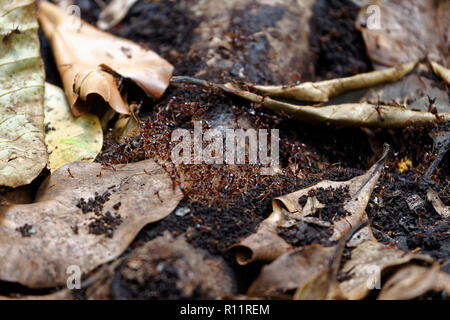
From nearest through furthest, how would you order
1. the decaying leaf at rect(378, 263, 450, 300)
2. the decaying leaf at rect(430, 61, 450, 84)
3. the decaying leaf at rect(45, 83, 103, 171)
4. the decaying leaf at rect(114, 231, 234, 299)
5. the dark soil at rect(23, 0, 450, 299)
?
the decaying leaf at rect(378, 263, 450, 300) < the decaying leaf at rect(114, 231, 234, 299) < the dark soil at rect(23, 0, 450, 299) < the decaying leaf at rect(45, 83, 103, 171) < the decaying leaf at rect(430, 61, 450, 84)

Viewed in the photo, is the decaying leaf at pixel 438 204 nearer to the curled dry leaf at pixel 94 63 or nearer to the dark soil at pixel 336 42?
the dark soil at pixel 336 42

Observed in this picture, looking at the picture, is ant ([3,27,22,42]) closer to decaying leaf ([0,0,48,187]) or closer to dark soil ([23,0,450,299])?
decaying leaf ([0,0,48,187])

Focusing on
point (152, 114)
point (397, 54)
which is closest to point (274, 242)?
point (152, 114)

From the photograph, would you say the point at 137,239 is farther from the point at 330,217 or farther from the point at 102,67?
the point at 102,67

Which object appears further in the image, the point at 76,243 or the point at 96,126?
the point at 96,126

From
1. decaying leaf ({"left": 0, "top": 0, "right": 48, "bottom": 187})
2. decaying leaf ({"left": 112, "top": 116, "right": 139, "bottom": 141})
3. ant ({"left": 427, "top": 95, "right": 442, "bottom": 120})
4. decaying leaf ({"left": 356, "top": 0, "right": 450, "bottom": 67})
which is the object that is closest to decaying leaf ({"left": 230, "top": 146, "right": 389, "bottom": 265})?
ant ({"left": 427, "top": 95, "right": 442, "bottom": 120})

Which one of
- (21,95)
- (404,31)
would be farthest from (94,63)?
(404,31)

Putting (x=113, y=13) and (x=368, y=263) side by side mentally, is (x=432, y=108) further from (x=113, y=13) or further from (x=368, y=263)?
(x=113, y=13)
